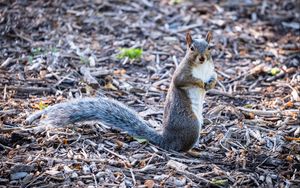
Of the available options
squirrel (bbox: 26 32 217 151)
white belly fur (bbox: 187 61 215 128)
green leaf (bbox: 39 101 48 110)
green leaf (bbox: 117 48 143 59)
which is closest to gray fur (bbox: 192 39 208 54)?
squirrel (bbox: 26 32 217 151)

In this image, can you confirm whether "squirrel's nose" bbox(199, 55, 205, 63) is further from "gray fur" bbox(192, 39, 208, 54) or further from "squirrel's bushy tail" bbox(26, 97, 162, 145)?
"squirrel's bushy tail" bbox(26, 97, 162, 145)

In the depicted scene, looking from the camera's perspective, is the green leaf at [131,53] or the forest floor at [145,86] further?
the green leaf at [131,53]

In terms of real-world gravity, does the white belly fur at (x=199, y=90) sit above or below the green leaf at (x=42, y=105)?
above

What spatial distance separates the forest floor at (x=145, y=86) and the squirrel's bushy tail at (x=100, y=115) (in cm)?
10

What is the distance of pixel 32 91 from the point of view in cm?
519

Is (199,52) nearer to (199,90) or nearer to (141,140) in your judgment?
(199,90)

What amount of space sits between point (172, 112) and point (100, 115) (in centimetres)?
57

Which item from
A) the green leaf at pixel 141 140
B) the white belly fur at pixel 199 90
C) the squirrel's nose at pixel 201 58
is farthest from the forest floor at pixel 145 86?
the squirrel's nose at pixel 201 58

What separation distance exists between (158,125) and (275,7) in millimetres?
3619

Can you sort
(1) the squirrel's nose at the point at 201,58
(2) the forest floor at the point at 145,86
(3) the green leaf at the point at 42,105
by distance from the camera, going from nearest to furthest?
(2) the forest floor at the point at 145,86
(1) the squirrel's nose at the point at 201,58
(3) the green leaf at the point at 42,105

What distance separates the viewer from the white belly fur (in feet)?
14.3

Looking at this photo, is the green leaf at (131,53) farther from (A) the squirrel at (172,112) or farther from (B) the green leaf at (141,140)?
(B) the green leaf at (141,140)

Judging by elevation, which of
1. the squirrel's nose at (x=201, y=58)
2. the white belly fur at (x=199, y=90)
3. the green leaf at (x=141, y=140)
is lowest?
the green leaf at (x=141, y=140)

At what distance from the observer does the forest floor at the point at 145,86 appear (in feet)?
13.0
